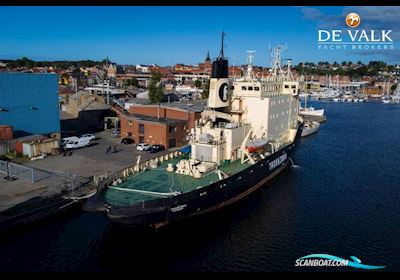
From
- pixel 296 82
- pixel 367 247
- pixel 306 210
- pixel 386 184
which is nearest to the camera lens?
pixel 367 247

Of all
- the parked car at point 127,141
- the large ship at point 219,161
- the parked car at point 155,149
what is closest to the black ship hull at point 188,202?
the large ship at point 219,161

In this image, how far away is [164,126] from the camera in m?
37.8

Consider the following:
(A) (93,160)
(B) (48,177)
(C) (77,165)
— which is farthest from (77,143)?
(B) (48,177)

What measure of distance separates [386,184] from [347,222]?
34.3 ft

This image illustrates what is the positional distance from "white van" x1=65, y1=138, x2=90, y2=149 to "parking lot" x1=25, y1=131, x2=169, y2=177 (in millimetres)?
457

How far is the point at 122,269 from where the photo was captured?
56.2 feet

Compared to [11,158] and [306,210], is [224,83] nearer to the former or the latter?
[306,210]

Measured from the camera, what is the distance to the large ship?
19.1 meters

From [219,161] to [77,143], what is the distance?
17.9m

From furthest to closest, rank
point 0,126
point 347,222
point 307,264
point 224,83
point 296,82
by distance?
point 296,82 < point 0,126 < point 224,83 < point 347,222 < point 307,264

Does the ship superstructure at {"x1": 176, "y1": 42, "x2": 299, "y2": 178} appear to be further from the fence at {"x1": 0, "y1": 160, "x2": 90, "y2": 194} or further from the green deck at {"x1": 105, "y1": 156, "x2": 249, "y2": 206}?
the fence at {"x1": 0, "y1": 160, "x2": 90, "y2": 194}

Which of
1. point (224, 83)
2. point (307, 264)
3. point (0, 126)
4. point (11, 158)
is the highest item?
point (224, 83)

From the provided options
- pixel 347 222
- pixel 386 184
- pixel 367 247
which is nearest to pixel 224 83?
pixel 347 222

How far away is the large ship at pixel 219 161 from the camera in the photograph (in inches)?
752
